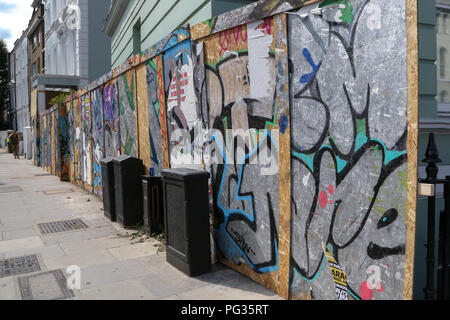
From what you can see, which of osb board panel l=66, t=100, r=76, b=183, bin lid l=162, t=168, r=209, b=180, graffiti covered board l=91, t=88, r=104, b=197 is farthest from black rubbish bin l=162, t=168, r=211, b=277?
osb board panel l=66, t=100, r=76, b=183

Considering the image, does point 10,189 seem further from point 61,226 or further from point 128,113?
point 128,113

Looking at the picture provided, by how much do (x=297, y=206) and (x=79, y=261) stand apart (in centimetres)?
300

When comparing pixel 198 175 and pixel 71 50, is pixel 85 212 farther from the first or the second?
pixel 71 50

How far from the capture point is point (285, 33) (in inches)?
141

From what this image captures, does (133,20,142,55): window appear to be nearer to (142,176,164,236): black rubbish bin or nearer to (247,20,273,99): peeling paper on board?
(142,176,164,236): black rubbish bin

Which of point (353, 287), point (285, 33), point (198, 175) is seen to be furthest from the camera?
point (198, 175)

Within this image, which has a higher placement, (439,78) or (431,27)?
(431,27)

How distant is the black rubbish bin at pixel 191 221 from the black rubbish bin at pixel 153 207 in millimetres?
1537

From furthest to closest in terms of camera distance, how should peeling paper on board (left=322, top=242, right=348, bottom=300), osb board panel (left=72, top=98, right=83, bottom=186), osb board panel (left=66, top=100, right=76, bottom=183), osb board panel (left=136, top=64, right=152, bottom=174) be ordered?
osb board panel (left=66, top=100, right=76, bottom=183)
osb board panel (left=72, top=98, right=83, bottom=186)
osb board panel (left=136, top=64, right=152, bottom=174)
peeling paper on board (left=322, top=242, right=348, bottom=300)

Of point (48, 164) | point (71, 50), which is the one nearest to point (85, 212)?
point (48, 164)

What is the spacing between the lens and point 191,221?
4.39 meters

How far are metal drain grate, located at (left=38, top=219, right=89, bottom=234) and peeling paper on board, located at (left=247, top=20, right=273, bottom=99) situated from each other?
14.6 ft

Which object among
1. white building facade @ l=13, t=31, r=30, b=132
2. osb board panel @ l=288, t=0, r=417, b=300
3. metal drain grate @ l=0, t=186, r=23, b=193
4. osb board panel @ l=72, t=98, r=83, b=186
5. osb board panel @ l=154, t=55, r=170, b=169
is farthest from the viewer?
white building facade @ l=13, t=31, r=30, b=132

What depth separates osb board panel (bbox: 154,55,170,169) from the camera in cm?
595
